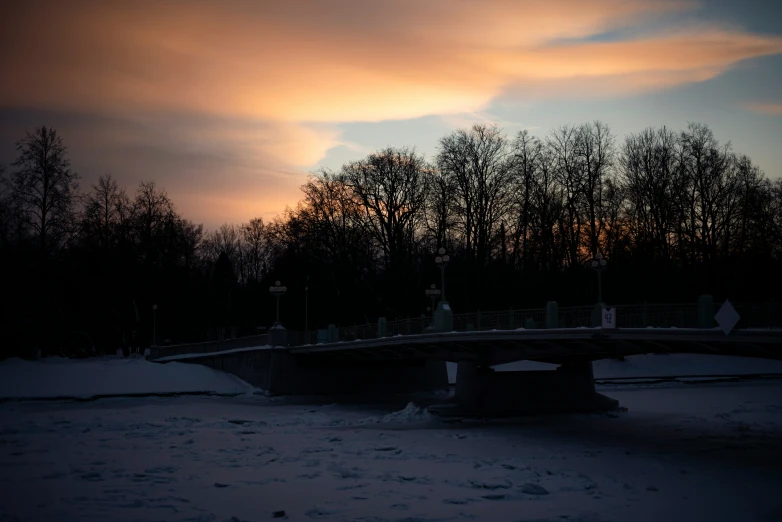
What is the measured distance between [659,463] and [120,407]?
2501 cm

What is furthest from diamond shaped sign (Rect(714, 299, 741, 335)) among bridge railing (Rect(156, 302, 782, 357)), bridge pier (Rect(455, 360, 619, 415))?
bridge pier (Rect(455, 360, 619, 415))

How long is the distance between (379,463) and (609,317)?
7346 millimetres

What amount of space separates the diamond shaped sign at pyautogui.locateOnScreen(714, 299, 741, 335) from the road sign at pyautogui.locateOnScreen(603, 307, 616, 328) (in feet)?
13.0

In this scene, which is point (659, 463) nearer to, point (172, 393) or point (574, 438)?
point (574, 438)

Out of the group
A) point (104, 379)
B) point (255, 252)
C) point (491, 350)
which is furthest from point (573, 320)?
point (255, 252)

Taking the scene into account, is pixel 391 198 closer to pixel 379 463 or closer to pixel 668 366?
pixel 668 366

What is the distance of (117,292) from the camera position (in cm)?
6300

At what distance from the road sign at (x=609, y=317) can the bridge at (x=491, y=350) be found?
5.7 inches

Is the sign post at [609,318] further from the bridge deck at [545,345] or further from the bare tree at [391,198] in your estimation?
the bare tree at [391,198]

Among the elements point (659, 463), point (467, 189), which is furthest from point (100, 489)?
point (467, 189)

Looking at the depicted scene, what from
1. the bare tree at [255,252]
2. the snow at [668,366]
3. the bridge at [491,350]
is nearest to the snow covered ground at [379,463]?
the bridge at [491,350]

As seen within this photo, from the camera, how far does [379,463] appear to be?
78.3ft

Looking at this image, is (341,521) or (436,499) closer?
(341,521)

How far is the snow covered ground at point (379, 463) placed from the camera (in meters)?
17.2
